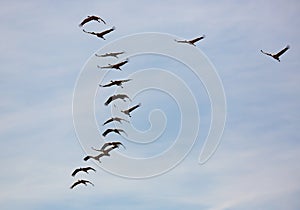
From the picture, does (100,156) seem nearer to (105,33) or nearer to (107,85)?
(107,85)

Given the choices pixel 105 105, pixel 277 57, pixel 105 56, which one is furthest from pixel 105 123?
pixel 277 57

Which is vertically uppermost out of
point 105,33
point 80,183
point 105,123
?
point 105,33

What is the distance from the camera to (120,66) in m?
90.8

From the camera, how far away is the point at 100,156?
9400cm

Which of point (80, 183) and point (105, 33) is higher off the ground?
point (105, 33)

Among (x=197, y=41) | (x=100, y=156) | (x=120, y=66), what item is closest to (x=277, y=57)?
(x=197, y=41)

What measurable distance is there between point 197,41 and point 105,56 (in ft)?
35.3

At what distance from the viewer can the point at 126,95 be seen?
94.1 m

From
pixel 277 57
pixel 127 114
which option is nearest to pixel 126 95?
pixel 127 114

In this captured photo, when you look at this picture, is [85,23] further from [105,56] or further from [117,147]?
[117,147]

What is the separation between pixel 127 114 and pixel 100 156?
6010 millimetres

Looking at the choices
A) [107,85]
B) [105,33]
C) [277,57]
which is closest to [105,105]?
[107,85]

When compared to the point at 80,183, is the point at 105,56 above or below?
above

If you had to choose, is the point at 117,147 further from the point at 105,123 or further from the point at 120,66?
the point at 120,66
